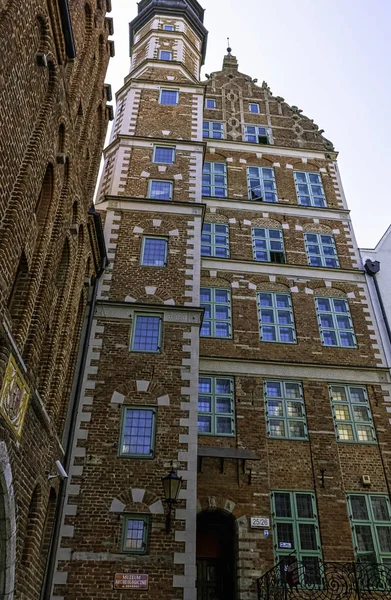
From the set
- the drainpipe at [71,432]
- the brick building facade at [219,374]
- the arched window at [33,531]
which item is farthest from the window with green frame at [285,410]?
the arched window at [33,531]

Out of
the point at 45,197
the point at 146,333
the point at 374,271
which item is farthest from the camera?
the point at 374,271

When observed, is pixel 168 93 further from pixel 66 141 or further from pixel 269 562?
pixel 269 562

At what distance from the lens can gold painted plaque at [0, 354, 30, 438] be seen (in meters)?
7.51

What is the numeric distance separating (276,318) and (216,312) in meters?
2.02

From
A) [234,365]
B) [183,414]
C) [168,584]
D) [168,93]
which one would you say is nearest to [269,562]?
[168,584]

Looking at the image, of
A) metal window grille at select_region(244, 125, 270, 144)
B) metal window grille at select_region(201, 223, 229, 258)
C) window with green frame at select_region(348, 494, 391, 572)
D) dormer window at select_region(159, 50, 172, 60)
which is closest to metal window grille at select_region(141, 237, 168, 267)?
metal window grille at select_region(201, 223, 229, 258)

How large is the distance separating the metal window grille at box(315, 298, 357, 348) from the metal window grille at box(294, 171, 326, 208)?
4.76 metres

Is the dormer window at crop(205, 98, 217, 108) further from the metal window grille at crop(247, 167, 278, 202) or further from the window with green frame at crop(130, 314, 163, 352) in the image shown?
the window with green frame at crop(130, 314, 163, 352)

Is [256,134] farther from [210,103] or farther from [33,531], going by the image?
[33,531]

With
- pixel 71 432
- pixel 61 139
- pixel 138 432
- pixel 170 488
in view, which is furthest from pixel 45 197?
pixel 170 488

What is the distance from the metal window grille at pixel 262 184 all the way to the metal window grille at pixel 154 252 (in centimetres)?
602

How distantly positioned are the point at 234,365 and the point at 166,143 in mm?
8647

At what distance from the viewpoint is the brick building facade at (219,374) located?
1185 centimetres

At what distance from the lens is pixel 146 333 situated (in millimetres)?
14578
